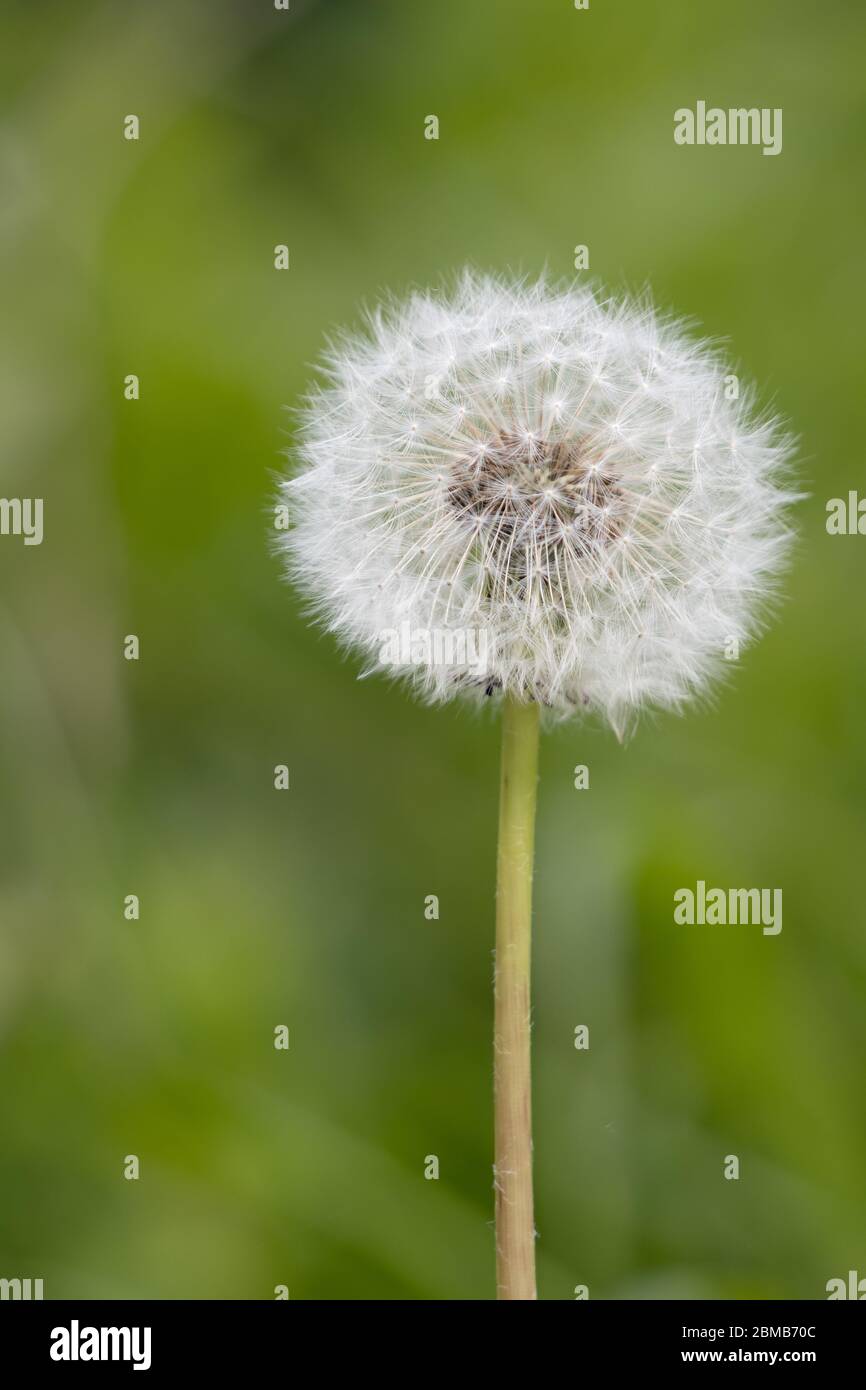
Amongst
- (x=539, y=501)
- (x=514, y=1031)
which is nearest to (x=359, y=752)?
(x=539, y=501)

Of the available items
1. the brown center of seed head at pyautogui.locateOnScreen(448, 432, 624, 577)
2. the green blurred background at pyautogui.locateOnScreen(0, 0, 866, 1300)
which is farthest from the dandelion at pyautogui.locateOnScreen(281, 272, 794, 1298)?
the green blurred background at pyautogui.locateOnScreen(0, 0, 866, 1300)

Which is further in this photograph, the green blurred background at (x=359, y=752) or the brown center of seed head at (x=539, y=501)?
the green blurred background at (x=359, y=752)

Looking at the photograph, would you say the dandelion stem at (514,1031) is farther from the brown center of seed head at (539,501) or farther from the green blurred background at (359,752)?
the green blurred background at (359,752)

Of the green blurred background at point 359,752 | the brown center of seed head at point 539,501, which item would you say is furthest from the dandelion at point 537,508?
the green blurred background at point 359,752

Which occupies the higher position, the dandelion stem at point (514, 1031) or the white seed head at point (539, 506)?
the white seed head at point (539, 506)

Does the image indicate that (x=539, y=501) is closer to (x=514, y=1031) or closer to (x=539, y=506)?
(x=539, y=506)

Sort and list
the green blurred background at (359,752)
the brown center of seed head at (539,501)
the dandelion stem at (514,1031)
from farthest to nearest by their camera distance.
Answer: the green blurred background at (359,752) < the brown center of seed head at (539,501) < the dandelion stem at (514,1031)
